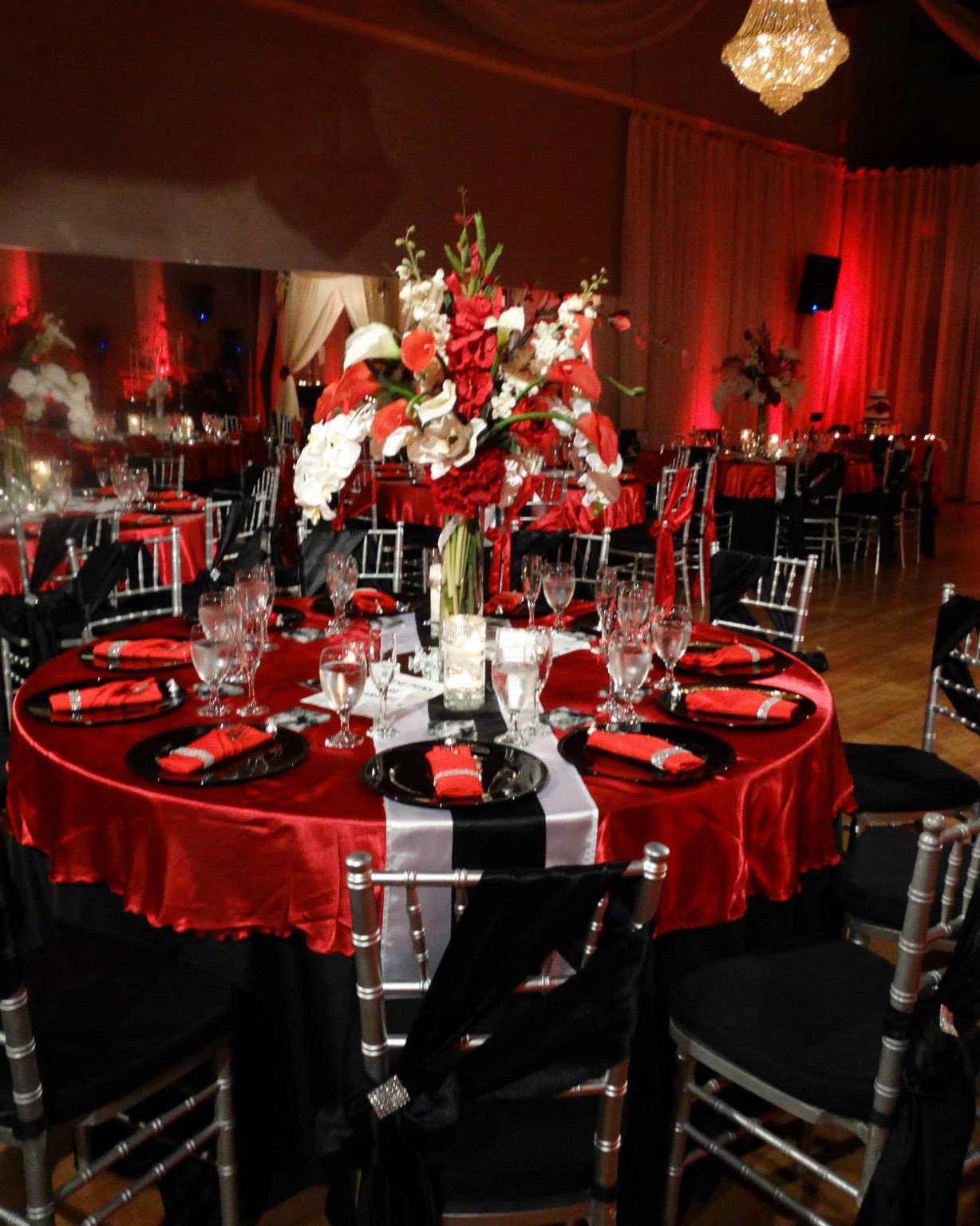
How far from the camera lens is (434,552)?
2561 mm

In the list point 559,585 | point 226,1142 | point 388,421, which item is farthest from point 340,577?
point 226,1142

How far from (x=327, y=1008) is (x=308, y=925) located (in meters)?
0.24

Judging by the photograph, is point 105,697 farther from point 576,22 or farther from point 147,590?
point 576,22

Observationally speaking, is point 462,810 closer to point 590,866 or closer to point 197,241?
point 590,866

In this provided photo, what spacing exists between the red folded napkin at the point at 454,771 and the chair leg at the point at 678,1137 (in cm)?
60

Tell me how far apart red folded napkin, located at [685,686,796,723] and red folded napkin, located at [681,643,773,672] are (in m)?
0.26

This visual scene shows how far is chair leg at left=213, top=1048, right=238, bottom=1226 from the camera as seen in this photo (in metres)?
1.84

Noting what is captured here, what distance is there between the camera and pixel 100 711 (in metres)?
2.19

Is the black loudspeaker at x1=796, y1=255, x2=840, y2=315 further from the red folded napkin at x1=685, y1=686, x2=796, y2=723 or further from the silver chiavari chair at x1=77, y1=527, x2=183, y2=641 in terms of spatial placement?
the red folded napkin at x1=685, y1=686, x2=796, y2=723

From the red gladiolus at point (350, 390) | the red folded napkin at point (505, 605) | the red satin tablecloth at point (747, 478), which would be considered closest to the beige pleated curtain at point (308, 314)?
the red satin tablecloth at point (747, 478)

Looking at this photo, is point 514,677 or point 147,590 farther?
point 147,590

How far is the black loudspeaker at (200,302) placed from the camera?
779 cm

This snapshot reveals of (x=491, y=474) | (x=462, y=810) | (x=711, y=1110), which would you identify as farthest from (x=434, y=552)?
(x=711, y=1110)

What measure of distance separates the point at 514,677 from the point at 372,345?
0.77 meters
